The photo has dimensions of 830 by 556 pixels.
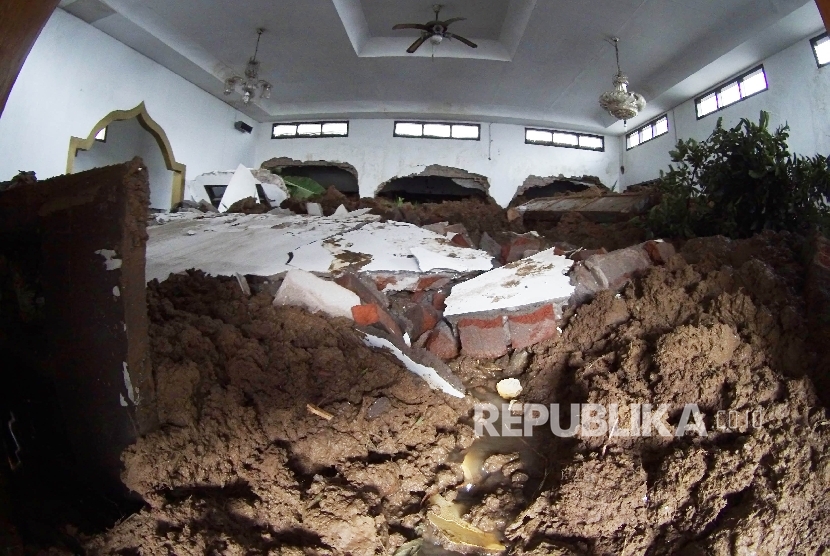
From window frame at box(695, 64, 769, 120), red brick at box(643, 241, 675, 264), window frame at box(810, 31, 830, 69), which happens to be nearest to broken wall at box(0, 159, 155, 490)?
red brick at box(643, 241, 675, 264)

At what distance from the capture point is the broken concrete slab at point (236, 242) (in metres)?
2.63

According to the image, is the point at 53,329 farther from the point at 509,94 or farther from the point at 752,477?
the point at 509,94

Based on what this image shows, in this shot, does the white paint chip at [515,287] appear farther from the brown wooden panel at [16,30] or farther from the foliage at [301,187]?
the foliage at [301,187]

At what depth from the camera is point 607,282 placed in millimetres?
2430

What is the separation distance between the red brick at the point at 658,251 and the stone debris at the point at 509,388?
1185 millimetres

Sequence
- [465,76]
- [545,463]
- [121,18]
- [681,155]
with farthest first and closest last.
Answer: [465,76] → [121,18] → [681,155] → [545,463]

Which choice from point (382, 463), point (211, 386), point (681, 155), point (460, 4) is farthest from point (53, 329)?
point (460, 4)

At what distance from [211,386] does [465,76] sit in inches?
343

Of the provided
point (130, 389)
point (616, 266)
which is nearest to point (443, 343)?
point (616, 266)

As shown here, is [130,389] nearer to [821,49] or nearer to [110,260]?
[110,260]

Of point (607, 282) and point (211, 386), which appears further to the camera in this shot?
point (607, 282)

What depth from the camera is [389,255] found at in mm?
3008

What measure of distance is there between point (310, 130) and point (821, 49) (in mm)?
9617

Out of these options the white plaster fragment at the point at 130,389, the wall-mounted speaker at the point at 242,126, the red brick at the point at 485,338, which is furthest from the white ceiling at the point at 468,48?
the white plaster fragment at the point at 130,389
